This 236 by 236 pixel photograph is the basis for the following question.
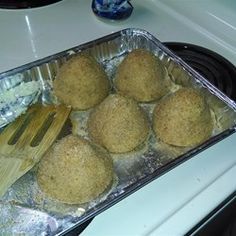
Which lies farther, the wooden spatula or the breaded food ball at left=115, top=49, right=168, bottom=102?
the breaded food ball at left=115, top=49, right=168, bottom=102

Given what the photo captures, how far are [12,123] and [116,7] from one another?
17.0 inches

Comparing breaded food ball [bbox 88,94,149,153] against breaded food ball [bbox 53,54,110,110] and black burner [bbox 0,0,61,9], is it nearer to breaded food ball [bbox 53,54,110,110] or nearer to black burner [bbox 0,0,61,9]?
breaded food ball [bbox 53,54,110,110]

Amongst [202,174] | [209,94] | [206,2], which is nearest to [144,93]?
[209,94]

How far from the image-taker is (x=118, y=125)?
0.82 metres

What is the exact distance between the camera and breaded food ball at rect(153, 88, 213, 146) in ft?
2.69

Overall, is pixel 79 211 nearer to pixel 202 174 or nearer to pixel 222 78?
pixel 202 174

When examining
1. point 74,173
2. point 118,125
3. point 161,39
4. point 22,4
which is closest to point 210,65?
point 161,39

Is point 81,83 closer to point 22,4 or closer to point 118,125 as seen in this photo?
point 118,125

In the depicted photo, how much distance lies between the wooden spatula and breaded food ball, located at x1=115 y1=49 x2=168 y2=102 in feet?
0.46

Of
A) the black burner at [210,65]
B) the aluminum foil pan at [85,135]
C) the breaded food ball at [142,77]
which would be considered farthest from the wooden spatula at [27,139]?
the black burner at [210,65]

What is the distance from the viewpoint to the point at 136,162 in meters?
0.82

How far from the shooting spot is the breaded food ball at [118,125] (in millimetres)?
825

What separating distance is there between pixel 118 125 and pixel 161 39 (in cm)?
35

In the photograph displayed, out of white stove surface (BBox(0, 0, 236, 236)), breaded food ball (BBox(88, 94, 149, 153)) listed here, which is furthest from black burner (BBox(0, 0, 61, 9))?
breaded food ball (BBox(88, 94, 149, 153))
